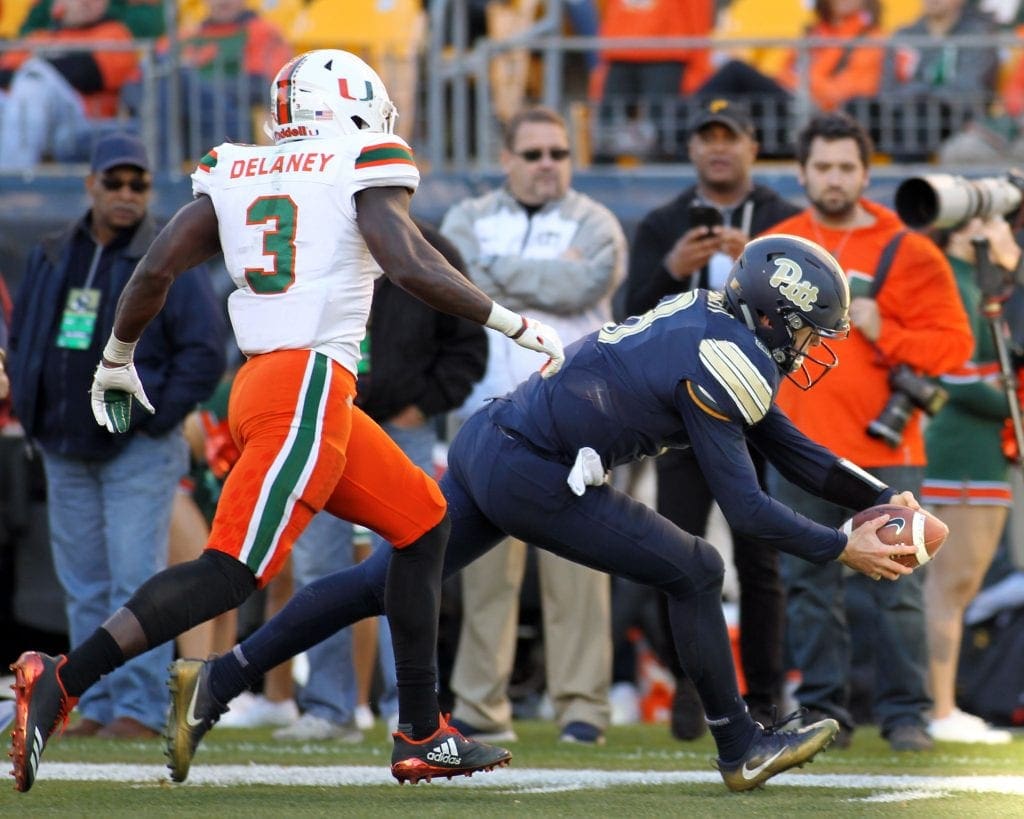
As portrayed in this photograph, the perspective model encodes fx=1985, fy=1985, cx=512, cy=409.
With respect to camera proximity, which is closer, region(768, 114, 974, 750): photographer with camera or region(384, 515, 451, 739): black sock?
region(384, 515, 451, 739): black sock

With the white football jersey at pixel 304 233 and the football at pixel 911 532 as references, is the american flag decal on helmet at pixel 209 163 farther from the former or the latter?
the football at pixel 911 532

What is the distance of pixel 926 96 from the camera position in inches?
402

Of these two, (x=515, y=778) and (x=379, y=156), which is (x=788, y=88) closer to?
(x=515, y=778)

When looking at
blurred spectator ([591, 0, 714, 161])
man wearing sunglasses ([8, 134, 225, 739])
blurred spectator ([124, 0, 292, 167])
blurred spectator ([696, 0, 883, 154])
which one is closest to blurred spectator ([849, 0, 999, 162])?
blurred spectator ([696, 0, 883, 154])

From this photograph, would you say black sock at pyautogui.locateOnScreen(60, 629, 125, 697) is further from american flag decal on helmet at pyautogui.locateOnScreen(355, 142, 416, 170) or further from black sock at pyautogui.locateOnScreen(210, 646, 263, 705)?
american flag decal on helmet at pyautogui.locateOnScreen(355, 142, 416, 170)

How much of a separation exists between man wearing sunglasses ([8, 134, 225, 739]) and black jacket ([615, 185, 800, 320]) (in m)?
1.59

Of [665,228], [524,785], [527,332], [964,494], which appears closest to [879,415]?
[964,494]

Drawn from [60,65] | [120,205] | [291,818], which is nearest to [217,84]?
[60,65]

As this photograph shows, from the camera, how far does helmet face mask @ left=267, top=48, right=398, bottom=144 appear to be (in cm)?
528

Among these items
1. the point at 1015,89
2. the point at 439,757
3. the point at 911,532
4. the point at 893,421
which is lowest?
the point at 439,757

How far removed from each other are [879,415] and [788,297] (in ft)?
6.04

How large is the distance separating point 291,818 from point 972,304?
4013 mm

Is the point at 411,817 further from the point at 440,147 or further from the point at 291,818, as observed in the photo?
the point at 440,147

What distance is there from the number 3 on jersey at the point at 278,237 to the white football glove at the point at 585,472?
909 mm
